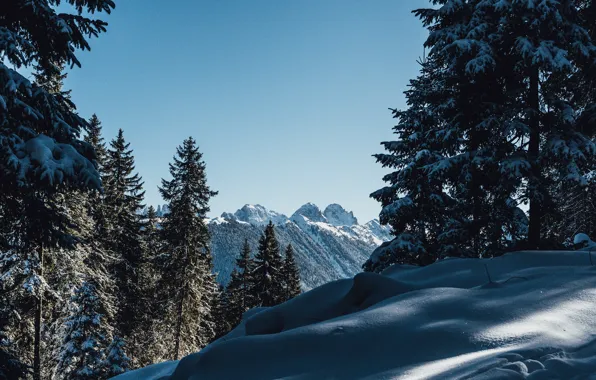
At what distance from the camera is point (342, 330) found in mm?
3223

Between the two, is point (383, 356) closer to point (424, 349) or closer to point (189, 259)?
point (424, 349)

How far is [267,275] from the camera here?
31.2 metres

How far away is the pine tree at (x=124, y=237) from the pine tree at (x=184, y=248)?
5.79ft

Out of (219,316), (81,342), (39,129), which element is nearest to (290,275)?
(219,316)

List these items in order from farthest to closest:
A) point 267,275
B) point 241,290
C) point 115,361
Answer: point 241,290 → point 267,275 → point 115,361

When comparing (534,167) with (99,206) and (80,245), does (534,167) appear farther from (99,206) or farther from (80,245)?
(99,206)

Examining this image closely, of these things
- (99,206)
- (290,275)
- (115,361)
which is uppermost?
(99,206)

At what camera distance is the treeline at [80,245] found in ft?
18.5

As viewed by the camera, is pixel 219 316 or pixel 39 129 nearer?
pixel 39 129

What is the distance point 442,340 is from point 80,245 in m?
18.6

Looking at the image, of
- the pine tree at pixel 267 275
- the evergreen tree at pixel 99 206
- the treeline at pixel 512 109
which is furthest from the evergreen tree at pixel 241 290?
the treeline at pixel 512 109

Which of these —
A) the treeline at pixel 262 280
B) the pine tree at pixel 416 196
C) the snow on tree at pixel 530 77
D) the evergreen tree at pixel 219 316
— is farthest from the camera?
the evergreen tree at pixel 219 316

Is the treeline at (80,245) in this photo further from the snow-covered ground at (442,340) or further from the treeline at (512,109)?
the treeline at (512,109)

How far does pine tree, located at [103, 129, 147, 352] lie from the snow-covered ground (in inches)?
914
